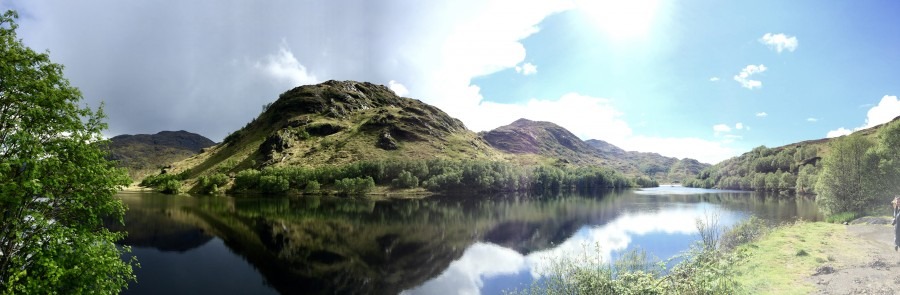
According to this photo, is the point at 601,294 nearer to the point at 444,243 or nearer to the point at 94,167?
the point at 94,167

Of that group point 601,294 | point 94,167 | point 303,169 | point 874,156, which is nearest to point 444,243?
point 601,294

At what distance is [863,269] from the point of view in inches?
1107

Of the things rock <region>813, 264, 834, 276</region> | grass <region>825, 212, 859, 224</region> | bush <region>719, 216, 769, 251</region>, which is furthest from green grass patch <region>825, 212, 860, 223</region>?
rock <region>813, 264, 834, 276</region>

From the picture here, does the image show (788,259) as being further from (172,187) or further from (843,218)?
(172,187)

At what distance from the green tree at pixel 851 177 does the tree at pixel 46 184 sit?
95.9 m

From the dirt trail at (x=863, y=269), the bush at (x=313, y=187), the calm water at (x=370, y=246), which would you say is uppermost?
the bush at (x=313, y=187)

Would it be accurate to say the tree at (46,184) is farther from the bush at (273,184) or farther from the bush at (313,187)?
the bush at (273,184)

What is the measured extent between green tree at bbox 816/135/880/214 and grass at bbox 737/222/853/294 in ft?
75.5

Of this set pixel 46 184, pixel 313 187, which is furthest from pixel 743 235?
pixel 313 187

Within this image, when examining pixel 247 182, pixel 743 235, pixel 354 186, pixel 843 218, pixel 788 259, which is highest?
pixel 247 182

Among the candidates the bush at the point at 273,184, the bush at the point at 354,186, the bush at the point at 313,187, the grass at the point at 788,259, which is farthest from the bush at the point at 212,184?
the grass at the point at 788,259

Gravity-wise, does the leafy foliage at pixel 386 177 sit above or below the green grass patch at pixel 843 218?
above

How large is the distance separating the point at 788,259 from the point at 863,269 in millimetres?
7076

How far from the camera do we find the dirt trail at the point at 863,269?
23.9 m
